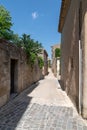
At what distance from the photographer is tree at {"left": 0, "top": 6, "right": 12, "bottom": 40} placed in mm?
14082

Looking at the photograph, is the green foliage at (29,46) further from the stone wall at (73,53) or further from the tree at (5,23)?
the stone wall at (73,53)

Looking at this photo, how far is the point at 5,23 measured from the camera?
14461 millimetres

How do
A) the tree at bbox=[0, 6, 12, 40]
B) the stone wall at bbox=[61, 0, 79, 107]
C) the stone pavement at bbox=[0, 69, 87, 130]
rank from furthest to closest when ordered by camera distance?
the tree at bbox=[0, 6, 12, 40], the stone wall at bbox=[61, 0, 79, 107], the stone pavement at bbox=[0, 69, 87, 130]

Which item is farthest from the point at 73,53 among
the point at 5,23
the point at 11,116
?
the point at 5,23

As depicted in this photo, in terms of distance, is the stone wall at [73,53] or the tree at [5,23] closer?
the stone wall at [73,53]

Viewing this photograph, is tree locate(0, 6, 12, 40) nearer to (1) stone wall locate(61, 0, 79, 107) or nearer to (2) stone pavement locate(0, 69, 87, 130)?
(1) stone wall locate(61, 0, 79, 107)

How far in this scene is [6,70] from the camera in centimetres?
705

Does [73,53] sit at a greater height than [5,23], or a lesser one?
lesser

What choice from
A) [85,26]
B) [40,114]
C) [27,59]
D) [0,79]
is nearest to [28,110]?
[40,114]

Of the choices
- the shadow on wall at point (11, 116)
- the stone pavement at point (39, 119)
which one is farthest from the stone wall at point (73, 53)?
the shadow on wall at point (11, 116)

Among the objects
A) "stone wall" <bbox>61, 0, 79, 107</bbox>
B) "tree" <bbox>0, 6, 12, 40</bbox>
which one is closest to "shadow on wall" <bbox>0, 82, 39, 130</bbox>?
"stone wall" <bbox>61, 0, 79, 107</bbox>

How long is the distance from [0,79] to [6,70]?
2.74 ft

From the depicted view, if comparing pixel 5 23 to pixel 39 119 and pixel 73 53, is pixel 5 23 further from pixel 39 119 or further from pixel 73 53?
pixel 39 119

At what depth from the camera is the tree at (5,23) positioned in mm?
14082
